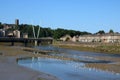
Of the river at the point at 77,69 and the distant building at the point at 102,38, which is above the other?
the distant building at the point at 102,38

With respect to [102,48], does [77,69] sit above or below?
below

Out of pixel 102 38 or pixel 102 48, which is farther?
pixel 102 38

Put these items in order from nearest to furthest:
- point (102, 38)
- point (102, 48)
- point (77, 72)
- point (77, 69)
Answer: point (77, 72) → point (77, 69) → point (102, 48) → point (102, 38)

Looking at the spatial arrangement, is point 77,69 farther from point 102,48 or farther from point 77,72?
point 102,48

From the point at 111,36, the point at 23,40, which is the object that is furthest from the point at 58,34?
the point at 23,40

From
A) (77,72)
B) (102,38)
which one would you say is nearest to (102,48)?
(77,72)

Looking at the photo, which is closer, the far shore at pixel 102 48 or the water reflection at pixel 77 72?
the water reflection at pixel 77 72

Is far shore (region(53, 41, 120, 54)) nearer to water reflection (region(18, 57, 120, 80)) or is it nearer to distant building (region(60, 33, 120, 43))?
distant building (region(60, 33, 120, 43))

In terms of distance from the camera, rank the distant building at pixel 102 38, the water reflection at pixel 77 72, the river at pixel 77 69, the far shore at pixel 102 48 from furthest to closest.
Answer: the distant building at pixel 102 38
the far shore at pixel 102 48
the river at pixel 77 69
the water reflection at pixel 77 72

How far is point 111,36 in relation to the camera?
150500 mm

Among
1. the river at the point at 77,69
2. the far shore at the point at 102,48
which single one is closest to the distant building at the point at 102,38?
the far shore at the point at 102,48

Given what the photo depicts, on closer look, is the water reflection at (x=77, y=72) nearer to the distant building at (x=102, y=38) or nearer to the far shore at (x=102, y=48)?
the far shore at (x=102, y=48)

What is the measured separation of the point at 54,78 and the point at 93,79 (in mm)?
3718

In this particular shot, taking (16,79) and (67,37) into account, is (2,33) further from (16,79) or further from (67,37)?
(16,79)
